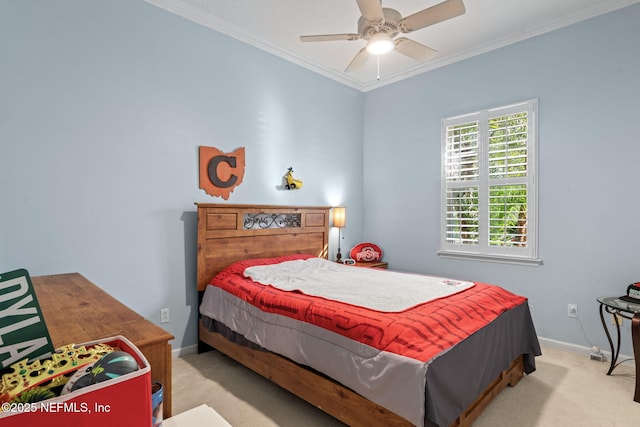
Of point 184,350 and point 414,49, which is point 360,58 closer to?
point 414,49

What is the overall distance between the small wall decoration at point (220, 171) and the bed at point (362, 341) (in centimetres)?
23

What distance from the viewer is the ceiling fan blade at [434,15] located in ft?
6.55

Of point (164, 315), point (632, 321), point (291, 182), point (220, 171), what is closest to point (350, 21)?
point (291, 182)

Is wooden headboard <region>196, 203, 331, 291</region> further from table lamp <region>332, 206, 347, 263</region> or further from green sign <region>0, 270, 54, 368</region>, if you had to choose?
green sign <region>0, 270, 54, 368</region>

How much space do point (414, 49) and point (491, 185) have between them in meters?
1.74

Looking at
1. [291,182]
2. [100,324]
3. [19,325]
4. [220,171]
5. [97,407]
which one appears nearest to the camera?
[97,407]

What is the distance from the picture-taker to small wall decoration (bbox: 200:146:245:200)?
10.3ft

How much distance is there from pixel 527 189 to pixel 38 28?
4.15 metres

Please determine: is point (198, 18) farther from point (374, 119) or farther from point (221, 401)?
point (221, 401)

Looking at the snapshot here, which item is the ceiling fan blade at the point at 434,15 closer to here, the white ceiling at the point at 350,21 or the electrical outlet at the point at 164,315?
the white ceiling at the point at 350,21

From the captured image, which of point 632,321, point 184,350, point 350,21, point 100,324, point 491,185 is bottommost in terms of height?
point 184,350

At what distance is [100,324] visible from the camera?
1.13m

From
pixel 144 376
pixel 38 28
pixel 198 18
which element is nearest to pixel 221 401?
pixel 144 376

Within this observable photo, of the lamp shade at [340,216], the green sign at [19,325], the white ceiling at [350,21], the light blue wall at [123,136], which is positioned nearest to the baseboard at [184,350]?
the light blue wall at [123,136]
